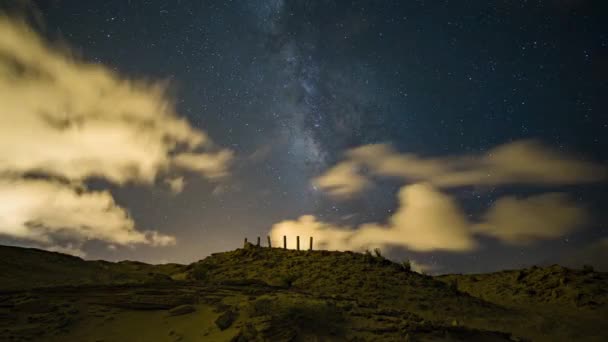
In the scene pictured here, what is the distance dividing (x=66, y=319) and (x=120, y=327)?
1464 mm

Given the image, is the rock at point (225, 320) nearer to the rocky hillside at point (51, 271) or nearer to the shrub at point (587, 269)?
the rocky hillside at point (51, 271)

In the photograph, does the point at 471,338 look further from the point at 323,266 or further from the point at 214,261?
the point at 214,261

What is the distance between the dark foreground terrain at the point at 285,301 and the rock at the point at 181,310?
4 cm

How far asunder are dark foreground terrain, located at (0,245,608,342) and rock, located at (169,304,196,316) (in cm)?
4

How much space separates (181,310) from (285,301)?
276cm

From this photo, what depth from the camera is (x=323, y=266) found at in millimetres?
28281

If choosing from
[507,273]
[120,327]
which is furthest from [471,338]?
[507,273]

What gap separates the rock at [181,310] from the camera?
11.4 meters

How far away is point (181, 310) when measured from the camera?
11.6m

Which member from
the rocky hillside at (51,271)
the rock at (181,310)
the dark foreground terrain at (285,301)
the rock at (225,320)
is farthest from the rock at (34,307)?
the rock at (225,320)

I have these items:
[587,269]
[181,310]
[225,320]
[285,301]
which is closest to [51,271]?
[181,310]

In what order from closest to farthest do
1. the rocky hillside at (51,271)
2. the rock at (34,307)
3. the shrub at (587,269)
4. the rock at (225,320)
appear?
the rock at (225,320), the rock at (34,307), the rocky hillside at (51,271), the shrub at (587,269)

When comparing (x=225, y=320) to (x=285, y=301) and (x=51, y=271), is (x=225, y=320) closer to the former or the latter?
(x=285, y=301)

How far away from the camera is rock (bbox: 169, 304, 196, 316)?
1143cm
